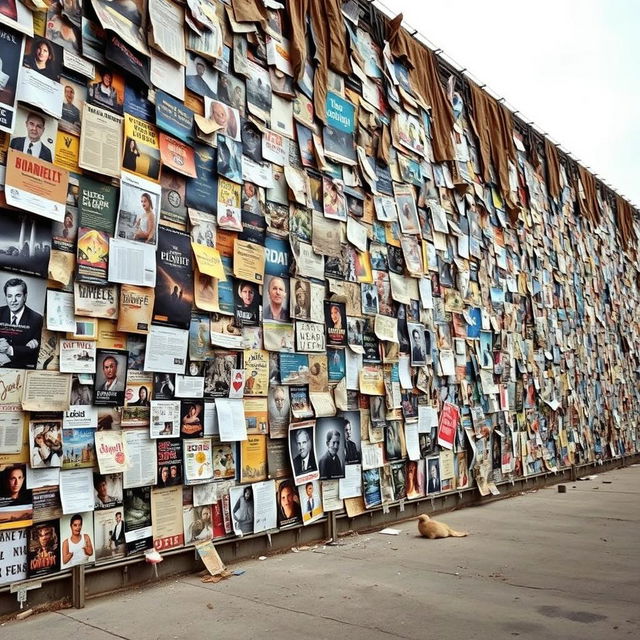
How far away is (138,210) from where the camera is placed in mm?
4141

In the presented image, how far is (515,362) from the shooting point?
28.7 ft

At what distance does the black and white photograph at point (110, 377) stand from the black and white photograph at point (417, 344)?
132 inches

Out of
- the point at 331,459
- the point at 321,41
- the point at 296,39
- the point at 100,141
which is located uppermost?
the point at 321,41

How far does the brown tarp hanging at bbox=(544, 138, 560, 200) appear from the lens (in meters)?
10.7

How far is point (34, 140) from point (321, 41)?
3.17 meters

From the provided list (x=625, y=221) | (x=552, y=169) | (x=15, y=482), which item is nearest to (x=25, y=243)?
(x=15, y=482)

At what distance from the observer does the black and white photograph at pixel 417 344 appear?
6.63m

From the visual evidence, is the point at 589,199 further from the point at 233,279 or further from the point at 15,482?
the point at 15,482

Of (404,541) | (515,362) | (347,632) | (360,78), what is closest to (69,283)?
(347,632)

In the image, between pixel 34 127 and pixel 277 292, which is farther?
pixel 277 292

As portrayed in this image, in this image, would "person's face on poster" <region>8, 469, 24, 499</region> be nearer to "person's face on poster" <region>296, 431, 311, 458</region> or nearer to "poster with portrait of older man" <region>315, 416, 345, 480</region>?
"person's face on poster" <region>296, 431, 311, 458</region>

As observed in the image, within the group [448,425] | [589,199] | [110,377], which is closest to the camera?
A: [110,377]

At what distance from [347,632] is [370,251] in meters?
3.77

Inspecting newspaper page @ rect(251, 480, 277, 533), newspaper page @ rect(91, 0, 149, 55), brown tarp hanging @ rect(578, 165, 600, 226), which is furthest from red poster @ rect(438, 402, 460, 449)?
brown tarp hanging @ rect(578, 165, 600, 226)
